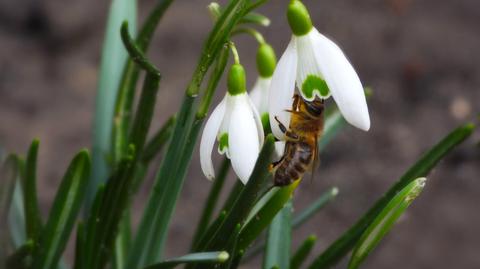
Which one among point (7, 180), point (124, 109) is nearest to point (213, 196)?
point (124, 109)

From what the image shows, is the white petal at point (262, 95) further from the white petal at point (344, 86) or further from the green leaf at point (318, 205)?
the green leaf at point (318, 205)

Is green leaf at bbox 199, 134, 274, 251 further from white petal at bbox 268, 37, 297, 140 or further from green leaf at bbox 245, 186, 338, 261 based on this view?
green leaf at bbox 245, 186, 338, 261

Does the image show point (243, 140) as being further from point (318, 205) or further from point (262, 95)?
point (318, 205)

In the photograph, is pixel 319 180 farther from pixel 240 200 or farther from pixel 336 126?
pixel 240 200

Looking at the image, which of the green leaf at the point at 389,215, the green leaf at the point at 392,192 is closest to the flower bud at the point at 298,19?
the green leaf at the point at 389,215

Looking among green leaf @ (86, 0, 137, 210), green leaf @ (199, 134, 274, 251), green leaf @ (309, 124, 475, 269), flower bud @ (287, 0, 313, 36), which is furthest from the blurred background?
flower bud @ (287, 0, 313, 36)

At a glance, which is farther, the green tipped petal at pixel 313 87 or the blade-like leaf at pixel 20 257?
the blade-like leaf at pixel 20 257

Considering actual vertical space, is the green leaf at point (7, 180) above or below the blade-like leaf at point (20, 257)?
above
